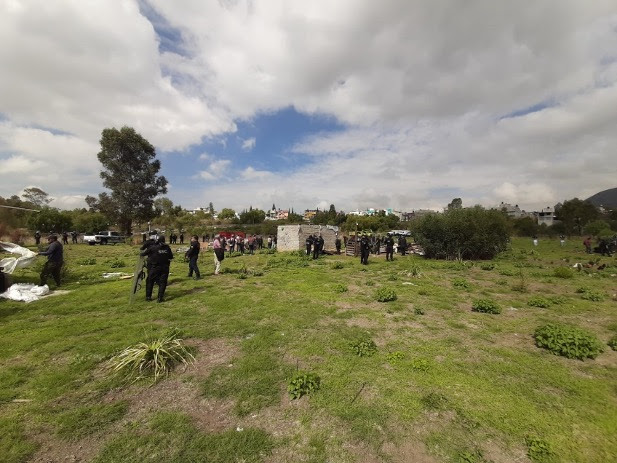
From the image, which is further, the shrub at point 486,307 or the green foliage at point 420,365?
the shrub at point 486,307

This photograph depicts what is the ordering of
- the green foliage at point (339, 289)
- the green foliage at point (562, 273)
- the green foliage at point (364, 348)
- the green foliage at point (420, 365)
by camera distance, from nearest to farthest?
the green foliage at point (420, 365) → the green foliage at point (364, 348) → the green foliage at point (339, 289) → the green foliage at point (562, 273)

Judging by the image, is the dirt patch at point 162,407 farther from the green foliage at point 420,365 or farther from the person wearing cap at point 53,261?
the person wearing cap at point 53,261

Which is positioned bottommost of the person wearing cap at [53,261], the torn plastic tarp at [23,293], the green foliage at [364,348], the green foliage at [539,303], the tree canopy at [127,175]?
the green foliage at [539,303]

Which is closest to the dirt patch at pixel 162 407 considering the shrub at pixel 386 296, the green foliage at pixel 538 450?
the green foliage at pixel 538 450

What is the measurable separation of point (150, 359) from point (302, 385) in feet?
8.85

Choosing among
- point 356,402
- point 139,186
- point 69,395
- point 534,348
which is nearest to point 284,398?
point 356,402

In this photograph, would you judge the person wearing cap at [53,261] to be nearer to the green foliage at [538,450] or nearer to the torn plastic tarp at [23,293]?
the torn plastic tarp at [23,293]

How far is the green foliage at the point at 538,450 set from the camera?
11.5 ft

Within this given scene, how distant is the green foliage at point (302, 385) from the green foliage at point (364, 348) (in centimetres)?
145

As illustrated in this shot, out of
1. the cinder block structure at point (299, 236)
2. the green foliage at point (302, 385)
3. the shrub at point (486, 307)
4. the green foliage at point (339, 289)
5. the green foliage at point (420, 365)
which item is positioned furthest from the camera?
the cinder block structure at point (299, 236)

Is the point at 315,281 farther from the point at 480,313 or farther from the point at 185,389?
the point at 185,389

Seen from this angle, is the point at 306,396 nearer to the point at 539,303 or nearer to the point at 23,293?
the point at 539,303

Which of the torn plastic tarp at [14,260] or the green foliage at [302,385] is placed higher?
the torn plastic tarp at [14,260]

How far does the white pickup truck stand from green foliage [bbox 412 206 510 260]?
37152 mm
